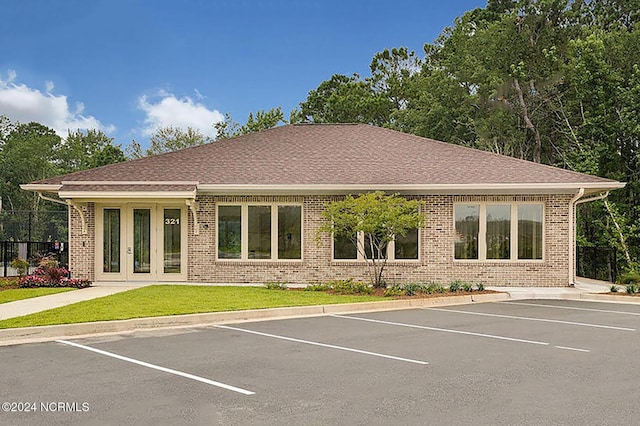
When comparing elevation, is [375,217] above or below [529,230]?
above

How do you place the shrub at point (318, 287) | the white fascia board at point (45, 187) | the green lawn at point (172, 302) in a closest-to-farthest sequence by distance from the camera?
the green lawn at point (172, 302), the shrub at point (318, 287), the white fascia board at point (45, 187)

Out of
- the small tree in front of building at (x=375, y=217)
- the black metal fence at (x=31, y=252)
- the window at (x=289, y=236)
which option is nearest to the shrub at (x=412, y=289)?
the small tree in front of building at (x=375, y=217)

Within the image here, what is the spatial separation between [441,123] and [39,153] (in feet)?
111

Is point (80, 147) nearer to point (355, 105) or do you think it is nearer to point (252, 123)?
point (252, 123)

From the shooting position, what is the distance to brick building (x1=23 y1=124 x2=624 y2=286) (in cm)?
1809

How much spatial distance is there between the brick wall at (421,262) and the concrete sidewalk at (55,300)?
244 cm

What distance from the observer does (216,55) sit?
40.1 metres

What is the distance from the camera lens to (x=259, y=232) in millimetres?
18844

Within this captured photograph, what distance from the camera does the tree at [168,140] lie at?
52.8m

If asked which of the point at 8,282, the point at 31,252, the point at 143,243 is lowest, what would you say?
the point at 8,282

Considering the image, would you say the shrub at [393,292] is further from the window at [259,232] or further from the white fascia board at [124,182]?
the white fascia board at [124,182]

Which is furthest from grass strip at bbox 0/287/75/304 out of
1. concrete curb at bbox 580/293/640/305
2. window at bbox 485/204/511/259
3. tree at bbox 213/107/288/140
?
tree at bbox 213/107/288/140

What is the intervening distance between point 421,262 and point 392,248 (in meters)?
0.95

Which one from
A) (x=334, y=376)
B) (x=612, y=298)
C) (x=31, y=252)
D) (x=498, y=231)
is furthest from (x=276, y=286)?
(x=31, y=252)
